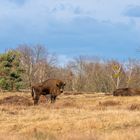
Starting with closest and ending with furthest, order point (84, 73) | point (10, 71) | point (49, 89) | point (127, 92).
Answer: point (49, 89)
point (127, 92)
point (10, 71)
point (84, 73)

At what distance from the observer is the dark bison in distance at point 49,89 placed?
36719 millimetres

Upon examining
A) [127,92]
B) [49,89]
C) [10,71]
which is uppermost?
[10,71]

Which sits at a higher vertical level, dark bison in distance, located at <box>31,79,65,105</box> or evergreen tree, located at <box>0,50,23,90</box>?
evergreen tree, located at <box>0,50,23,90</box>

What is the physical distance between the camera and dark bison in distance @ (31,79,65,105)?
1446 inches

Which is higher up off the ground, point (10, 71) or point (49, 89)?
point (10, 71)

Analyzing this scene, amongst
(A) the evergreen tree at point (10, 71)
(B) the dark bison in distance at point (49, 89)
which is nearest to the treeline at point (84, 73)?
(A) the evergreen tree at point (10, 71)

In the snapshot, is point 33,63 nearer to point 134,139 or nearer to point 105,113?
point 105,113

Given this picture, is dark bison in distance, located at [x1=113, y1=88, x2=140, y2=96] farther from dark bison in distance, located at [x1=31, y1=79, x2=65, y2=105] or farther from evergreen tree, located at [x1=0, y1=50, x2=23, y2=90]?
evergreen tree, located at [x1=0, y1=50, x2=23, y2=90]

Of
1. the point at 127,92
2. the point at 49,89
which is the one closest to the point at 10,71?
the point at 127,92

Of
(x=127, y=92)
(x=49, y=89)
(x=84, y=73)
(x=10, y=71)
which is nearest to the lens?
(x=49, y=89)

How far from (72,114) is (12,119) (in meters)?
3.20

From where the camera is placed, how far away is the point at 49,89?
3709cm

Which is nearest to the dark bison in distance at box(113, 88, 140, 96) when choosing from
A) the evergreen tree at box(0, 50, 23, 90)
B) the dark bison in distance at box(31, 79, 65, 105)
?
the dark bison in distance at box(31, 79, 65, 105)

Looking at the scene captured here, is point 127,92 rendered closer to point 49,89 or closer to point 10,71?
point 49,89
